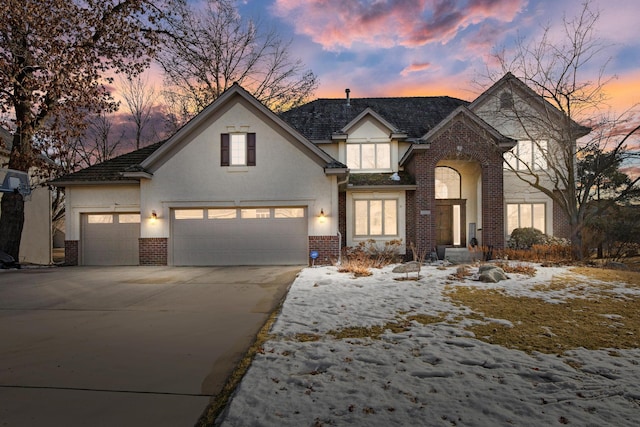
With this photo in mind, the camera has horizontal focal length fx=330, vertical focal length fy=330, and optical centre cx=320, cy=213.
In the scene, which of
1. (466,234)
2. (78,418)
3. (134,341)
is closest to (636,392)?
(78,418)

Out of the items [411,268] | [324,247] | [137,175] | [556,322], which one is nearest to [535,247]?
[411,268]

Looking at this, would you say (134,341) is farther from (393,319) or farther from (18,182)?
(18,182)

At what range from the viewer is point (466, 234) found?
52.0 feet

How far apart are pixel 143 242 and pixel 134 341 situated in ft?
31.1

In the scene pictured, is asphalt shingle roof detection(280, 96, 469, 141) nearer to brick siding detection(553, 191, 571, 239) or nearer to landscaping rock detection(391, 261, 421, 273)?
brick siding detection(553, 191, 571, 239)

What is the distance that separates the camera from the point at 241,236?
13.2 meters

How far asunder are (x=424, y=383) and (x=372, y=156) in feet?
44.3

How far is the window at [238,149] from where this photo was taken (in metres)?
13.2

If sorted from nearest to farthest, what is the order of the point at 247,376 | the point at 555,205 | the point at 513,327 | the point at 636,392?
the point at 636,392 → the point at 247,376 → the point at 513,327 → the point at 555,205

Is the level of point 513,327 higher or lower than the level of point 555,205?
lower

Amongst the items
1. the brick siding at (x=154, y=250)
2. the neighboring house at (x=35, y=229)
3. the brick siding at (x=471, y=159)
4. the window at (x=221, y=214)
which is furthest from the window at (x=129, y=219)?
the brick siding at (x=471, y=159)

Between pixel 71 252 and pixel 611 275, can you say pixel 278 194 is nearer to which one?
pixel 71 252

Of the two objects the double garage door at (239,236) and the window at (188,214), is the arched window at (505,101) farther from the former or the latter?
the window at (188,214)

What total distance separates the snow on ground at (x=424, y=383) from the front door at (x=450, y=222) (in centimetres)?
1145
